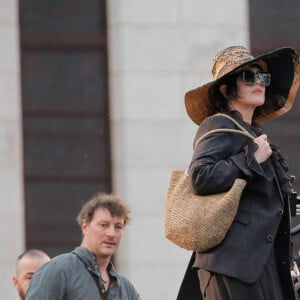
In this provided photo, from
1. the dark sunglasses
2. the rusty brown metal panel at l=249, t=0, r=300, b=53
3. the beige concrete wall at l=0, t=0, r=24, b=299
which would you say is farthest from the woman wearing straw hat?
the rusty brown metal panel at l=249, t=0, r=300, b=53

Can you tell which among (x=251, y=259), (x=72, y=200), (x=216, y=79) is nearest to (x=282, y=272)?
(x=251, y=259)

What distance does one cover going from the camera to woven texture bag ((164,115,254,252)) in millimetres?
8508

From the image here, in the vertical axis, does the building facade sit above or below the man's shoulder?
above

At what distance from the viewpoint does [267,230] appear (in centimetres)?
862

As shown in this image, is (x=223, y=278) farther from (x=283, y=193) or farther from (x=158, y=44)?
(x=158, y=44)

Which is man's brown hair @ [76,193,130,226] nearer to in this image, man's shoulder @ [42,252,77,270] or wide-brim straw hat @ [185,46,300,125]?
man's shoulder @ [42,252,77,270]

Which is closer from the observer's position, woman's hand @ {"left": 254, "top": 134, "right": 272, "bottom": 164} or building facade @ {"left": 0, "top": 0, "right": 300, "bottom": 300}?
woman's hand @ {"left": 254, "top": 134, "right": 272, "bottom": 164}

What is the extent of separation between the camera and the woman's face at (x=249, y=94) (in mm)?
8859

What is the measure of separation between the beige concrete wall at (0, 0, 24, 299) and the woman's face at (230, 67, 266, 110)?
24.7 feet

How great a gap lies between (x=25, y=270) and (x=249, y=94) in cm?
391

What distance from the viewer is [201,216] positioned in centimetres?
855

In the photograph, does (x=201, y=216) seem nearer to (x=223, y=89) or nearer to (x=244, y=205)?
(x=244, y=205)

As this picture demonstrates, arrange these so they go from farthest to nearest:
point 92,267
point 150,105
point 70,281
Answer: point 150,105 → point 92,267 → point 70,281

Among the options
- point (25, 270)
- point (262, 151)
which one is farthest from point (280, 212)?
point (25, 270)
